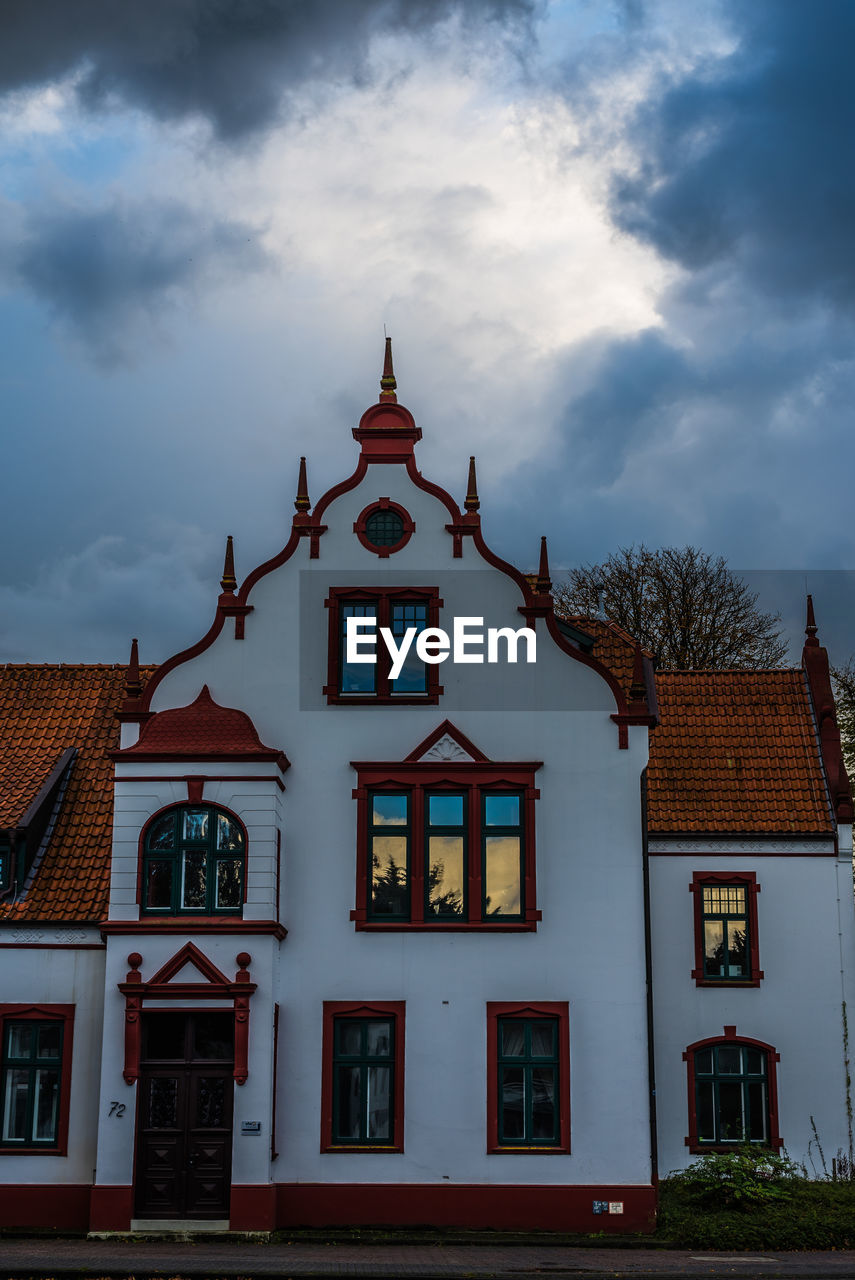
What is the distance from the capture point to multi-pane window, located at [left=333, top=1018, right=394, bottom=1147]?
2427cm

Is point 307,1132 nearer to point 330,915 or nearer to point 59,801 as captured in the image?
point 330,915

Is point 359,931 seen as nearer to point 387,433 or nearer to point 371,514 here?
point 371,514

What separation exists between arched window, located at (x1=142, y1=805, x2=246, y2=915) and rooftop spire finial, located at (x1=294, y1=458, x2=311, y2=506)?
220 inches

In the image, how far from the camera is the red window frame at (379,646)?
25.6 metres

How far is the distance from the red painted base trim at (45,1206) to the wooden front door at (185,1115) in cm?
141

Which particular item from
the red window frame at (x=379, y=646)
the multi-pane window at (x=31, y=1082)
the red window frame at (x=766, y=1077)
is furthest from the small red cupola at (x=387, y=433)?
the red window frame at (x=766, y=1077)

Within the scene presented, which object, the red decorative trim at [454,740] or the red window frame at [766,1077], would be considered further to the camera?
the red window frame at [766,1077]

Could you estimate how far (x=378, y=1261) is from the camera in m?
21.1

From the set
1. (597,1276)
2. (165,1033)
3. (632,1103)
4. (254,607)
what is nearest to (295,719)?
(254,607)

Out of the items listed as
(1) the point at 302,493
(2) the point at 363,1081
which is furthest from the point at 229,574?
(2) the point at 363,1081

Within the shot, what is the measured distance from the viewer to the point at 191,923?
2406 centimetres

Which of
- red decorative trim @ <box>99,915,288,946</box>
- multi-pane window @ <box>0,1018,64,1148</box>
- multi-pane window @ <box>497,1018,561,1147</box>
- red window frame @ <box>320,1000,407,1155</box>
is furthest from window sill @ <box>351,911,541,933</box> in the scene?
multi-pane window @ <box>0,1018,64,1148</box>

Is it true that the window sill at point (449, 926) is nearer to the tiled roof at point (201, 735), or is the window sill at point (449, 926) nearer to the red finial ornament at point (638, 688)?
the tiled roof at point (201, 735)

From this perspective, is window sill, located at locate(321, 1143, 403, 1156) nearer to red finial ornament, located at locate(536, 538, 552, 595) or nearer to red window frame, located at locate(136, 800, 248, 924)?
red window frame, located at locate(136, 800, 248, 924)
